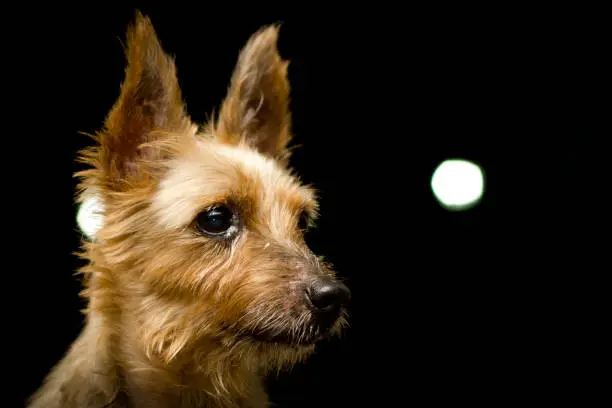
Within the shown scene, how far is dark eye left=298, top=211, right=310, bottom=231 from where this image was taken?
5.24 ft

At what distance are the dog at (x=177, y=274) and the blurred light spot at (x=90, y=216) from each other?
0.08 ft

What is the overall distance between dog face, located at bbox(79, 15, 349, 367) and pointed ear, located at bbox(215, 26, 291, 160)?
0.53 feet

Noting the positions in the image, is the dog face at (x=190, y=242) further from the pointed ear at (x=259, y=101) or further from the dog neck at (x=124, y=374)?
the pointed ear at (x=259, y=101)

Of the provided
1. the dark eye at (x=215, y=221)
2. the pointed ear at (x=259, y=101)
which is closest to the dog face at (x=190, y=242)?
the dark eye at (x=215, y=221)

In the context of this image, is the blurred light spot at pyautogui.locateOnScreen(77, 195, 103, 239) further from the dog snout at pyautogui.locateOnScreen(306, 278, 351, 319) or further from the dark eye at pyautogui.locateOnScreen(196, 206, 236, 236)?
the dog snout at pyautogui.locateOnScreen(306, 278, 351, 319)

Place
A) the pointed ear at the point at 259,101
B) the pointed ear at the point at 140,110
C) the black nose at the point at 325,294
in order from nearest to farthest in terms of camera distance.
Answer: the black nose at the point at 325,294, the pointed ear at the point at 140,110, the pointed ear at the point at 259,101

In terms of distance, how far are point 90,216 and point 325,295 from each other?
633 millimetres

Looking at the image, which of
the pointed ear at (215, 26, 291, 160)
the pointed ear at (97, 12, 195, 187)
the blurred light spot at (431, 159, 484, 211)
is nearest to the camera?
the pointed ear at (97, 12, 195, 187)

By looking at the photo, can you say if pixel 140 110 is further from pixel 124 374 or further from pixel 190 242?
pixel 124 374

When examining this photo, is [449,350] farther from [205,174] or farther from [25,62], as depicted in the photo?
[25,62]

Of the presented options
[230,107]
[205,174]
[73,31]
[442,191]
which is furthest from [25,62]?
[442,191]

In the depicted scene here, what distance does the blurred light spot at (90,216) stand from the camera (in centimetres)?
139

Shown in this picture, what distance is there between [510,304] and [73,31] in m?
1.82

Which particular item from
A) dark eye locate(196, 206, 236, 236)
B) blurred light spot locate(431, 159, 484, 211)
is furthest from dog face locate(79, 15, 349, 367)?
blurred light spot locate(431, 159, 484, 211)
